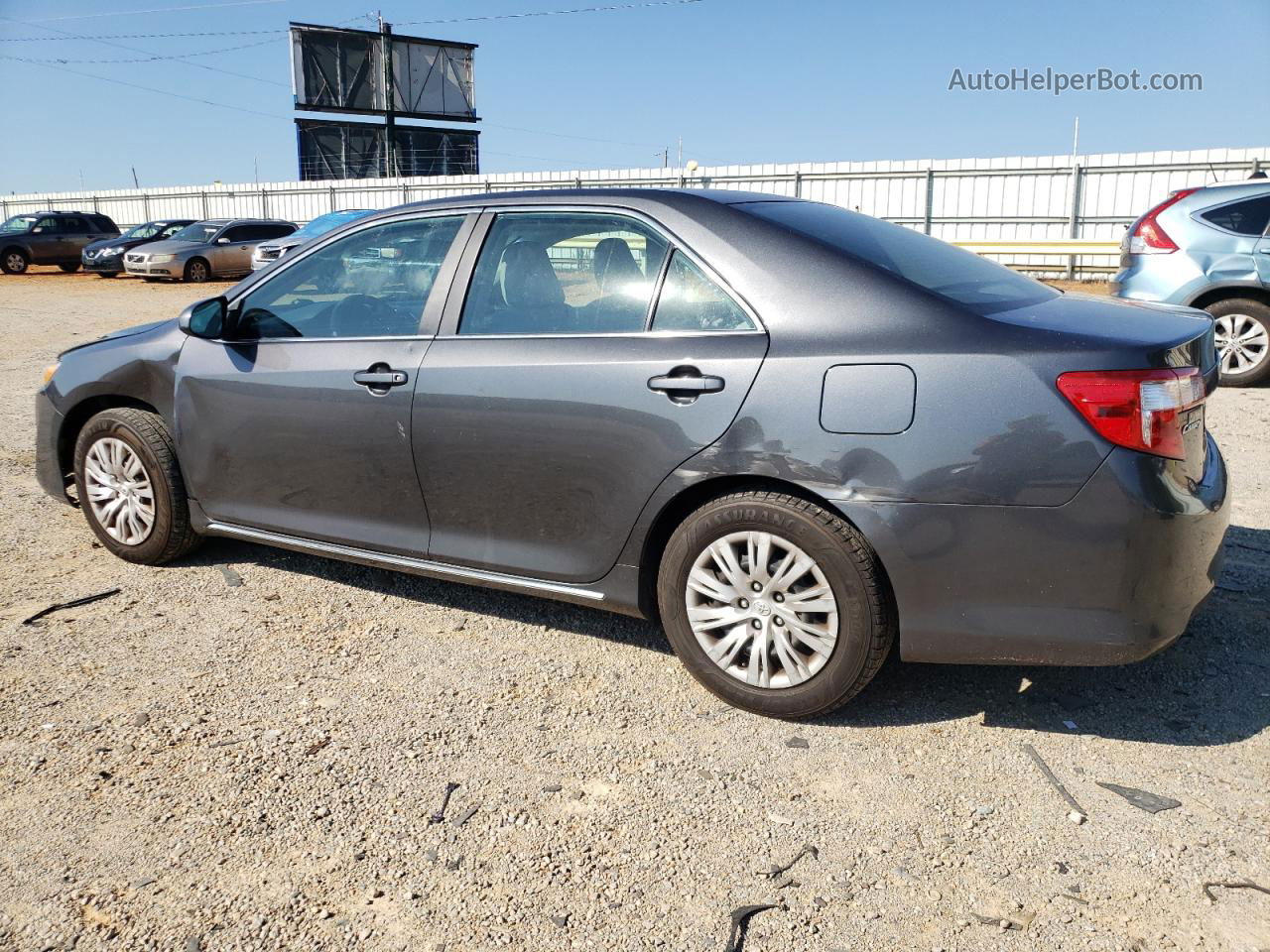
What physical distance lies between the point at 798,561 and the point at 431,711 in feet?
4.20

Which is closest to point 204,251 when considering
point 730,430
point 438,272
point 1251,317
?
point 1251,317

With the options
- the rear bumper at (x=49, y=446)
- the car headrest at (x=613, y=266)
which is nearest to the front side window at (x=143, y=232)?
the rear bumper at (x=49, y=446)

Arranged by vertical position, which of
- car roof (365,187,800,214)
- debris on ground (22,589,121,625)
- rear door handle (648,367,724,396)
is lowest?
debris on ground (22,589,121,625)

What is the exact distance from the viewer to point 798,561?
3.22 metres

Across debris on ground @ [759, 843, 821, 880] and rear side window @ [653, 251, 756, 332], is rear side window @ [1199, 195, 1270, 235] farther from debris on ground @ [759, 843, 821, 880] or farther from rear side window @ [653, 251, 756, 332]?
debris on ground @ [759, 843, 821, 880]

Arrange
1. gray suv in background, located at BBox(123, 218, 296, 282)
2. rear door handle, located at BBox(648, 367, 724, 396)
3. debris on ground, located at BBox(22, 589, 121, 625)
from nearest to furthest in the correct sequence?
rear door handle, located at BBox(648, 367, 724, 396), debris on ground, located at BBox(22, 589, 121, 625), gray suv in background, located at BBox(123, 218, 296, 282)

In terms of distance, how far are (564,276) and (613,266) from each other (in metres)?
0.22

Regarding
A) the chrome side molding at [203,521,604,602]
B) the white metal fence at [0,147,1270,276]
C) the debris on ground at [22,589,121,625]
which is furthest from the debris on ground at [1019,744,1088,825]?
the white metal fence at [0,147,1270,276]

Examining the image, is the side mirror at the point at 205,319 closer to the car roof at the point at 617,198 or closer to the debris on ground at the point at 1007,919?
the car roof at the point at 617,198

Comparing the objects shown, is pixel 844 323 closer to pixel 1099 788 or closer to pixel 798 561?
pixel 798 561

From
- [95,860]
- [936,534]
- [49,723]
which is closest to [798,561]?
[936,534]

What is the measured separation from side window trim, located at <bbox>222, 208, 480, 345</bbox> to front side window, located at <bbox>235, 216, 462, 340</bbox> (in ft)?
0.04

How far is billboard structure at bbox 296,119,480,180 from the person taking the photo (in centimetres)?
4850

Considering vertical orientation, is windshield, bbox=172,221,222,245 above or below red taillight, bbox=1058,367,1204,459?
above
